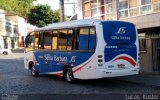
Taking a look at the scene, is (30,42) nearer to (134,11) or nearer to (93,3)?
(134,11)

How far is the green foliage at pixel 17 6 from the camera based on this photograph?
105812mm

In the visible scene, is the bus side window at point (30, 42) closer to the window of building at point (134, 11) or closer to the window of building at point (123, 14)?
the window of building at point (134, 11)

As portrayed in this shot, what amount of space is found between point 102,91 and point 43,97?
267 cm

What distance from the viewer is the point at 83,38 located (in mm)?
16625

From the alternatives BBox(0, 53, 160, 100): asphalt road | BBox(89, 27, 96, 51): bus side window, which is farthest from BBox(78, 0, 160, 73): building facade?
BBox(89, 27, 96, 51): bus side window

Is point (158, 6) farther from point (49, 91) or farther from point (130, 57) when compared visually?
point (49, 91)

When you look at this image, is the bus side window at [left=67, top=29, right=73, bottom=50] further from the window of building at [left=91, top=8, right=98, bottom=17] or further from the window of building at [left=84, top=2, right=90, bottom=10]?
the window of building at [left=84, top=2, right=90, bottom=10]

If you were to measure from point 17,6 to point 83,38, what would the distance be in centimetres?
9495

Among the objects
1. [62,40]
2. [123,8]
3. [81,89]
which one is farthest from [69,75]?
[123,8]

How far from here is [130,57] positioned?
1653cm

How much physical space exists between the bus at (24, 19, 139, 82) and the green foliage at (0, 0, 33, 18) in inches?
3512

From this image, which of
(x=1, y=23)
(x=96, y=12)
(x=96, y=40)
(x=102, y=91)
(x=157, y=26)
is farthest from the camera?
(x=1, y=23)

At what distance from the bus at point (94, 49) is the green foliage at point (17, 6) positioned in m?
89.2

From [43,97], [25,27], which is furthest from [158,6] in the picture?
[25,27]
